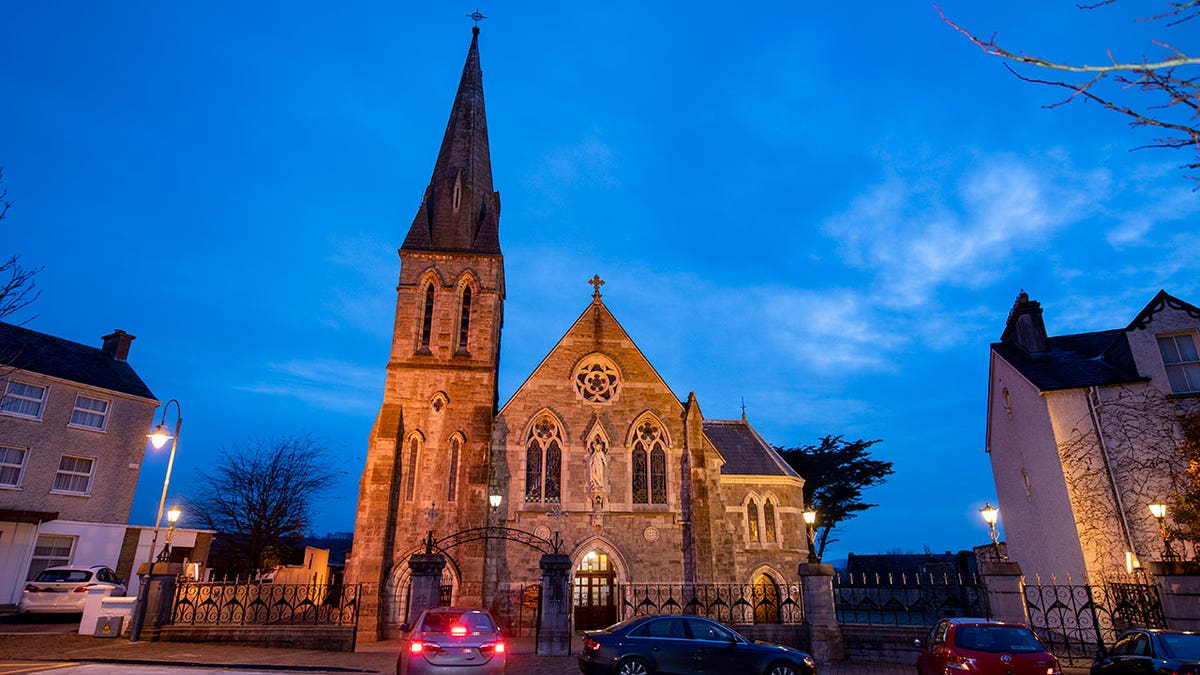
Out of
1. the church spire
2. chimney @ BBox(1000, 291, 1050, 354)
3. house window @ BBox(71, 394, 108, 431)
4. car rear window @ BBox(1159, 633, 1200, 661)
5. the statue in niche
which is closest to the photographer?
car rear window @ BBox(1159, 633, 1200, 661)

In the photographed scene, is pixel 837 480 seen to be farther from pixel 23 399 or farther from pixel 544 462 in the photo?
pixel 23 399

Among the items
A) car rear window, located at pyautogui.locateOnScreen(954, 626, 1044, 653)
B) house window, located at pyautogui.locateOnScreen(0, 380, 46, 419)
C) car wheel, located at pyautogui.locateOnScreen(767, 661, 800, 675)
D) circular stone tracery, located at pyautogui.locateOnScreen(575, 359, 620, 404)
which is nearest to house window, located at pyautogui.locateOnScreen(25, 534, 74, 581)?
house window, located at pyautogui.locateOnScreen(0, 380, 46, 419)

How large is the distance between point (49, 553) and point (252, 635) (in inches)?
633

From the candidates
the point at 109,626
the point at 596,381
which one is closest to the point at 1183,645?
Answer: the point at 596,381

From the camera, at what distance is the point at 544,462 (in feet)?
82.3

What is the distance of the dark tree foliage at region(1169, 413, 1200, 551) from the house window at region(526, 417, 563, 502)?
1906 centimetres

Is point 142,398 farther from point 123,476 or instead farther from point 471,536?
point 471,536

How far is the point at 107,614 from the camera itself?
1709 centimetres

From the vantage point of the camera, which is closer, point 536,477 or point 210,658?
point 210,658

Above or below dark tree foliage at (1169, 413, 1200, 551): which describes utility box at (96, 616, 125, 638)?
below

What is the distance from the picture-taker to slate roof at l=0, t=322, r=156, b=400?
85.1ft

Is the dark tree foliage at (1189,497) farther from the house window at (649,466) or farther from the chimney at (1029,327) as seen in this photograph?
the house window at (649,466)

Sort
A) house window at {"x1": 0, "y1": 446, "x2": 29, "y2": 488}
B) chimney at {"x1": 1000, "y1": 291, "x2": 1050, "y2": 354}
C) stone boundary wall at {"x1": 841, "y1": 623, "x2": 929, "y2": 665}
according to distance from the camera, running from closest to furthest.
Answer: stone boundary wall at {"x1": 841, "y1": 623, "x2": 929, "y2": 665} → chimney at {"x1": 1000, "y1": 291, "x2": 1050, "y2": 354} → house window at {"x1": 0, "y1": 446, "x2": 29, "y2": 488}

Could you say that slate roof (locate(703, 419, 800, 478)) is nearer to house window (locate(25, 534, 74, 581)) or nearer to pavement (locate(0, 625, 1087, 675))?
pavement (locate(0, 625, 1087, 675))
